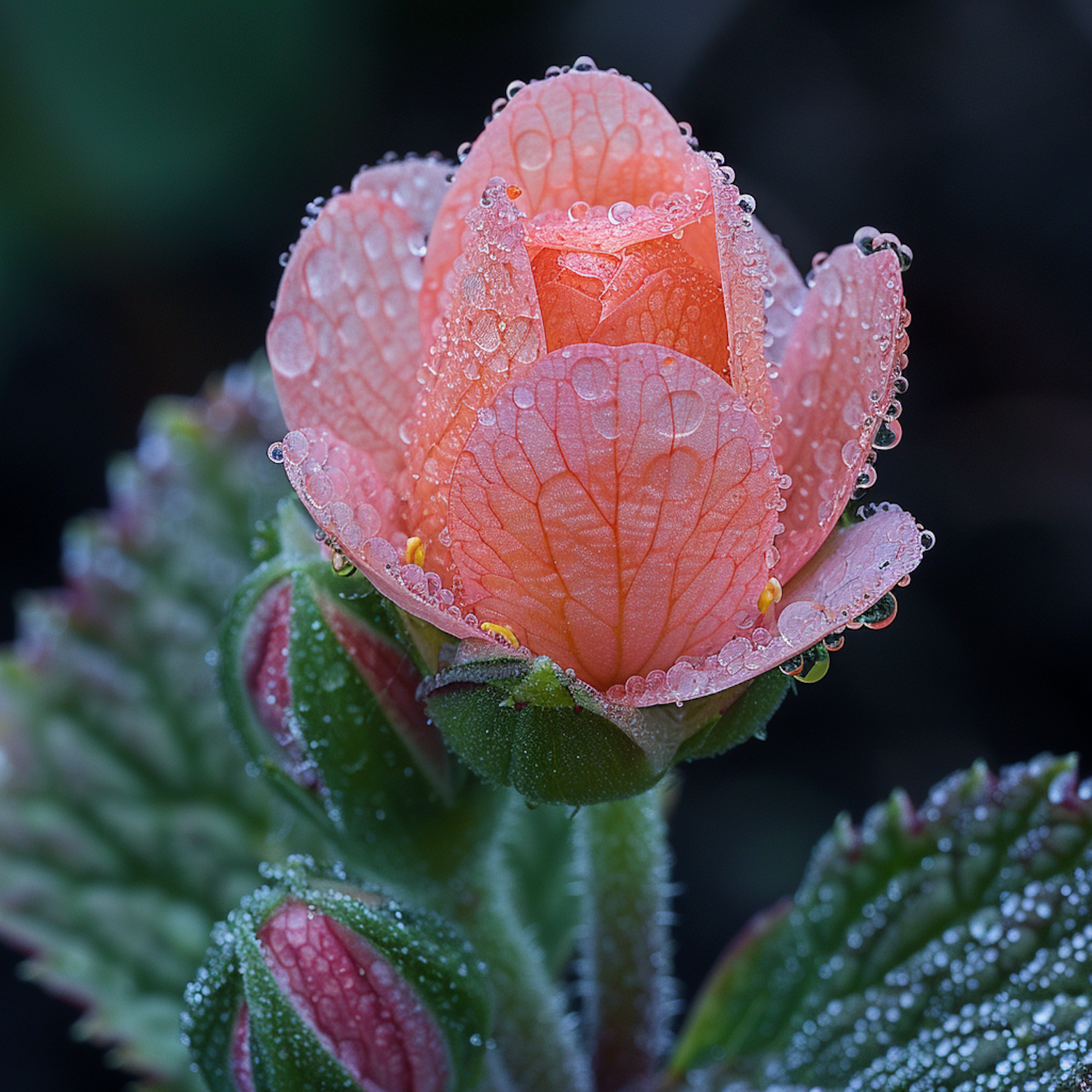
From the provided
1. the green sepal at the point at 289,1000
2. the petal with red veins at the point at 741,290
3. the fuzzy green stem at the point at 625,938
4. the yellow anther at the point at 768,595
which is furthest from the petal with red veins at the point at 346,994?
the petal with red veins at the point at 741,290

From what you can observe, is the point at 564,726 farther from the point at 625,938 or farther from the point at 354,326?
the point at 625,938

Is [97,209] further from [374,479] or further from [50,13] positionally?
[374,479]

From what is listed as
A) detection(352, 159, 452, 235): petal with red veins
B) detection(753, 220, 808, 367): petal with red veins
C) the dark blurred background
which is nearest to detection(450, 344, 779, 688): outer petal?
detection(753, 220, 808, 367): petal with red veins

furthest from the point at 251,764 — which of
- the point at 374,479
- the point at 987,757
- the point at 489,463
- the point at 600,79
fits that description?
the point at 987,757

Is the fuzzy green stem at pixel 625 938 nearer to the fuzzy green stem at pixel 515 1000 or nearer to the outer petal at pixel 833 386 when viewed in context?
the fuzzy green stem at pixel 515 1000

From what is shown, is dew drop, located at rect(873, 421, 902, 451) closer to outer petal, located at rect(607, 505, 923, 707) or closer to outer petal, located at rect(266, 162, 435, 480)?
outer petal, located at rect(607, 505, 923, 707)

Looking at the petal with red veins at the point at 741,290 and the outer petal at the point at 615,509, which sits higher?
the petal with red veins at the point at 741,290
